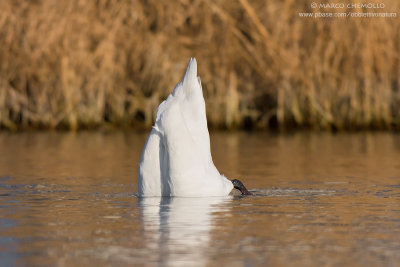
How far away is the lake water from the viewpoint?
7.48m

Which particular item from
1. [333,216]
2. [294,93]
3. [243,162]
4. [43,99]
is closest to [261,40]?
[294,93]

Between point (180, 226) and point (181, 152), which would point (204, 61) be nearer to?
point (181, 152)

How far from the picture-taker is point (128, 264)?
7.08 m

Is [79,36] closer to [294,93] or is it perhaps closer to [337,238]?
[294,93]

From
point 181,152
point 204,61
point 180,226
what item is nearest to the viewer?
point 180,226

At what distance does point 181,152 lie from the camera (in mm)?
10391

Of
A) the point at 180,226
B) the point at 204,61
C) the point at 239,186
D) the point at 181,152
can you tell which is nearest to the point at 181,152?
the point at 181,152

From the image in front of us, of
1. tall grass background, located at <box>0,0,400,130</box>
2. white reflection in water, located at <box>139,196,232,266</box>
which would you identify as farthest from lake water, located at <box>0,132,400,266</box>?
tall grass background, located at <box>0,0,400,130</box>

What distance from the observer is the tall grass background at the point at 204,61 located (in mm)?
22703

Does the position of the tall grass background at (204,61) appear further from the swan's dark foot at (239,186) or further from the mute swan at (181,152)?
the mute swan at (181,152)

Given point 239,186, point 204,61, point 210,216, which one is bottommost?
point 210,216

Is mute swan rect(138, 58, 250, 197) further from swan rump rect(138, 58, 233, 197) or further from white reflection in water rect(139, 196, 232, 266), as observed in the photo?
white reflection in water rect(139, 196, 232, 266)

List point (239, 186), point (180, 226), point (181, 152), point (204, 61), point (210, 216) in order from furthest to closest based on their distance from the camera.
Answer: point (204, 61), point (239, 186), point (181, 152), point (210, 216), point (180, 226)

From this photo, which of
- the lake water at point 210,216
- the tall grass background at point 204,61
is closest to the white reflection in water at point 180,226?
the lake water at point 210,216
